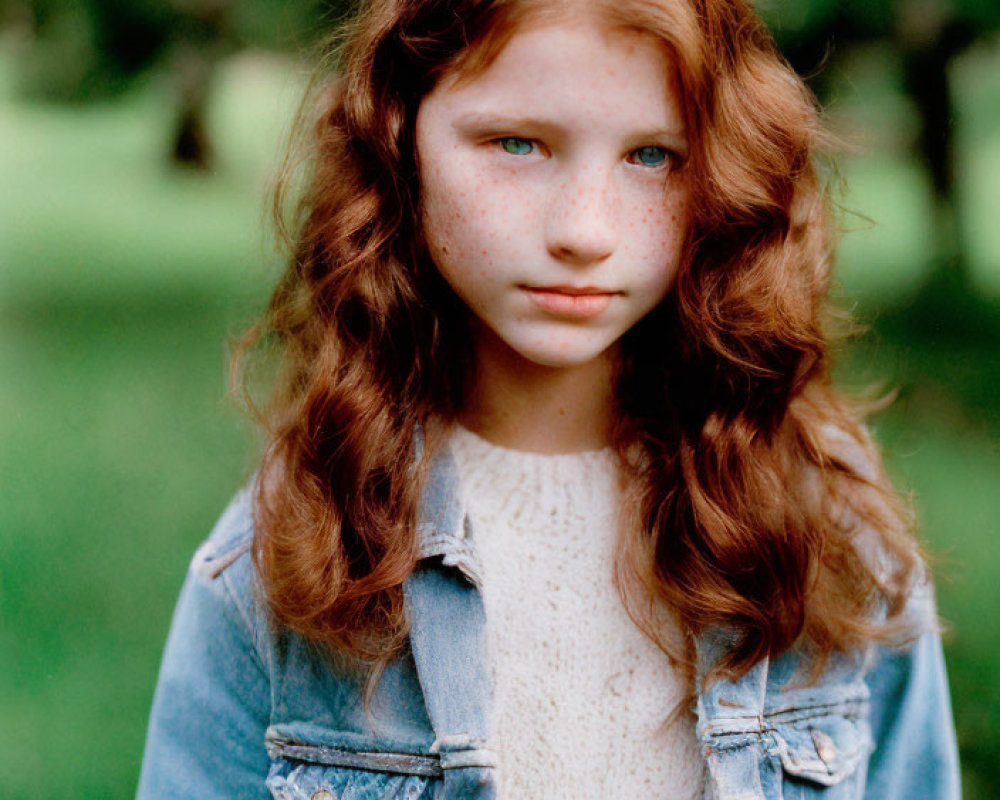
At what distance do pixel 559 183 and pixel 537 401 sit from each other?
240mm

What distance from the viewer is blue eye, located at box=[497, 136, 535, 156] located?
0.92 metres

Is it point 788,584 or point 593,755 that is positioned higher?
point 788,584

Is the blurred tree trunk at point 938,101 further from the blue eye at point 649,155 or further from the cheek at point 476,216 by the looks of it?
the cheek at point 476,216

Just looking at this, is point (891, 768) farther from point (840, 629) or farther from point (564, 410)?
point (564, 410)

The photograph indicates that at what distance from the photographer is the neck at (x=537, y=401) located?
3.51 feet

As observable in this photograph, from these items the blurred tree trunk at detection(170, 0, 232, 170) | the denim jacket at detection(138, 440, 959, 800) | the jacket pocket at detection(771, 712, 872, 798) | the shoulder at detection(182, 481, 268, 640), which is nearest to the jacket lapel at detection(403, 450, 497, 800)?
the denim jacket at detection(138, 440, 959, 800)

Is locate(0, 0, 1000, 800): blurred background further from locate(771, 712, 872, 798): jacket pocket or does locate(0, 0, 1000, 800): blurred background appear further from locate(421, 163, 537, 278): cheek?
Answer: locate(421, 163, 537, 278): cheek

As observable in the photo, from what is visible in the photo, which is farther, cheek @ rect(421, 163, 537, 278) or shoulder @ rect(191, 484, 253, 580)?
shoulder @ rect(191, 484, 253, 580)

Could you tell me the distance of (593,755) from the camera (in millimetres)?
1021

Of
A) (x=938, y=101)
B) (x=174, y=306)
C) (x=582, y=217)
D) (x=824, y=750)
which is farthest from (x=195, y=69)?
(x=824, y=750)

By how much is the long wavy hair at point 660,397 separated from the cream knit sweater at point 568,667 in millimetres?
30

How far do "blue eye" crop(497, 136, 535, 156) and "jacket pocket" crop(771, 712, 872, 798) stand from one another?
588 mm

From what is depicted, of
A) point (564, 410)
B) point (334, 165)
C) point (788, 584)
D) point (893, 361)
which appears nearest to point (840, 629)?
point (788, 584)

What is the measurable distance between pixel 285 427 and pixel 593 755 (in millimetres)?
431
